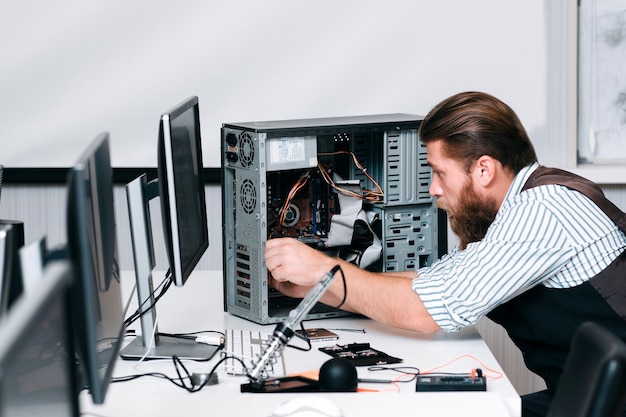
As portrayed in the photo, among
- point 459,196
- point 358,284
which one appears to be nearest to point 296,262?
→ point 358,284

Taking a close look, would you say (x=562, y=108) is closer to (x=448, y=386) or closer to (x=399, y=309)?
(x=399, y=309)

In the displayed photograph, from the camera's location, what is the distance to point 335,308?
6.77ft

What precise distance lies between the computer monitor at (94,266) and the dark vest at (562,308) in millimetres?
904

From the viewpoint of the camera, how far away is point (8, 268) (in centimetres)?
100

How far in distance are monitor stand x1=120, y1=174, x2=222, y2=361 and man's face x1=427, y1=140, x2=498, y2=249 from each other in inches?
24.3

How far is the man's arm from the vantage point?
5.95ft

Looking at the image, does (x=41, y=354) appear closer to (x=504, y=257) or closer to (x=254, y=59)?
(x=504, y=257)

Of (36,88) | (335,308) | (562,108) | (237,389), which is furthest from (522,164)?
(36,88)

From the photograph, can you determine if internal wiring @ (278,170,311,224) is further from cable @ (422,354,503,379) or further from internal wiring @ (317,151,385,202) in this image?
cable @ (422,354,503,379)

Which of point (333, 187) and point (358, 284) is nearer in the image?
point (358, 284)

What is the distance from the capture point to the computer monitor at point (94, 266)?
3.20ft

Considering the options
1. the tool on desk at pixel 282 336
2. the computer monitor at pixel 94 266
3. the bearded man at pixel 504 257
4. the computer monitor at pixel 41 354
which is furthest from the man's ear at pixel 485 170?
the computer monitor at pixel 41 354

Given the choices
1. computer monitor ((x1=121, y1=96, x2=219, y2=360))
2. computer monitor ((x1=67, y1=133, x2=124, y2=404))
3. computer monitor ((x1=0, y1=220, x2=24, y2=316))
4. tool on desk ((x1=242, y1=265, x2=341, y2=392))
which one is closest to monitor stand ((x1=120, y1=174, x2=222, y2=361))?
computer monitor ((x1=121, y1=96, x2=219, y2=360))

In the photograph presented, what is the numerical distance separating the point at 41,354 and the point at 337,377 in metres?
0.79
